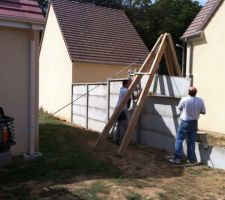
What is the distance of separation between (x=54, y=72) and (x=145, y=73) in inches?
409

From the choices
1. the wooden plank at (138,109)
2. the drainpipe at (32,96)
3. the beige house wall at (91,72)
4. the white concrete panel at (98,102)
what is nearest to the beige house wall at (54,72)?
the beige house wall at (91,72)

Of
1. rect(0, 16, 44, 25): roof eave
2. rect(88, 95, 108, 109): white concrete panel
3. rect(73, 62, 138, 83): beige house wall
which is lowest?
rect(88, 95, 108, 109): white concrete panel

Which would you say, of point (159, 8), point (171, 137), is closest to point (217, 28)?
point (171, 137)

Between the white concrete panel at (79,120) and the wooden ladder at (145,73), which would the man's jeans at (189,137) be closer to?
the wooden ladder at (145,73)

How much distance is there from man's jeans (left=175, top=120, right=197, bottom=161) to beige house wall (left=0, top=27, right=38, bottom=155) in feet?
10.7

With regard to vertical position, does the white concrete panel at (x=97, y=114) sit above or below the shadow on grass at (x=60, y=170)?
above

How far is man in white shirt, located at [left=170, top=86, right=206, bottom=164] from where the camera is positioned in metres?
8.63

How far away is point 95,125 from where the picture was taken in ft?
44.7

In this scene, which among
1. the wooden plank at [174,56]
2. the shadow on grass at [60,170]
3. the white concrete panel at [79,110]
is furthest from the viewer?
the white concrete panel at [79,110]

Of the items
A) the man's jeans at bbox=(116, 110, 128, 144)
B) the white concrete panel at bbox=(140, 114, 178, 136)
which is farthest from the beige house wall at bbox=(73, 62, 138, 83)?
the white concrete panel at bbox=(140, 114, 178, 136)

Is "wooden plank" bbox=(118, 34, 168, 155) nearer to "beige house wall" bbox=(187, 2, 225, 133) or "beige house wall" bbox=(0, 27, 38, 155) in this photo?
"beige house wall" bbox=(0, 27, 38, 155)

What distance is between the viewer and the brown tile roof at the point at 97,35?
18.3 metres

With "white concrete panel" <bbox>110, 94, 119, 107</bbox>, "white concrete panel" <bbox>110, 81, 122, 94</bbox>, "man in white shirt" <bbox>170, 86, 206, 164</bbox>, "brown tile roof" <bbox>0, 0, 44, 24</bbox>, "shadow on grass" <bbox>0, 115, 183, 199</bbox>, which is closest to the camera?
"shadow on grass" <bbox>0, 115, 183, 199</bbox>

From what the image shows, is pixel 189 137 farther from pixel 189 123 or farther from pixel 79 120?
pixel 79 120
